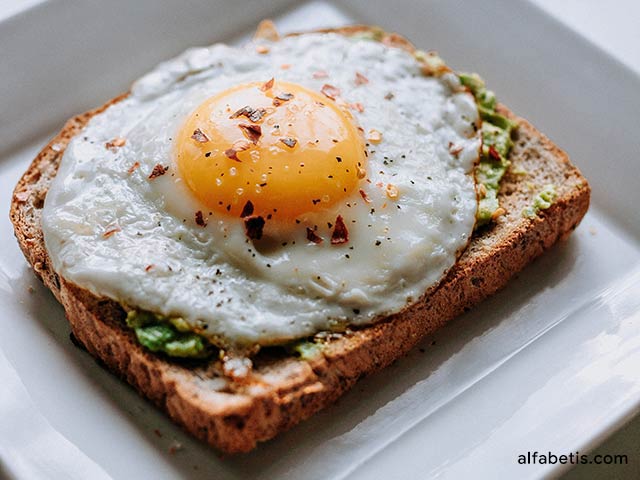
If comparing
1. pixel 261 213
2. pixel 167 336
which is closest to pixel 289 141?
pixel 261 213

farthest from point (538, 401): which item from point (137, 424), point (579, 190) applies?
point (137, 424)

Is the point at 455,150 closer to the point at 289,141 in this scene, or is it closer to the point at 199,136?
the point at 289,141

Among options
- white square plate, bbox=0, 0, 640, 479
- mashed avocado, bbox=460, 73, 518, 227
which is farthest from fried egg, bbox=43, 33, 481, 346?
white square plate, bbox=0, 0, 640, 479

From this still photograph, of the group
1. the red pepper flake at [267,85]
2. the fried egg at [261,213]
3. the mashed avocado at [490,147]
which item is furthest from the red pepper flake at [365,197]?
the red pepper flake at [267,85]

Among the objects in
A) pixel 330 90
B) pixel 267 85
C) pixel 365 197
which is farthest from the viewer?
pixel 330 90

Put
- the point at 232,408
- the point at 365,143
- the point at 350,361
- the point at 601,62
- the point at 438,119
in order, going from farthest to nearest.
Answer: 1. the point at 601,62
2. the point at 438,119
3. the point at 365,143
4. the point at 350,361
5. the point at 232,408

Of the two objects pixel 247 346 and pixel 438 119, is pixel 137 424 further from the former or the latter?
pixel 438 119

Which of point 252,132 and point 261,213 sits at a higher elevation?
point 252,132
